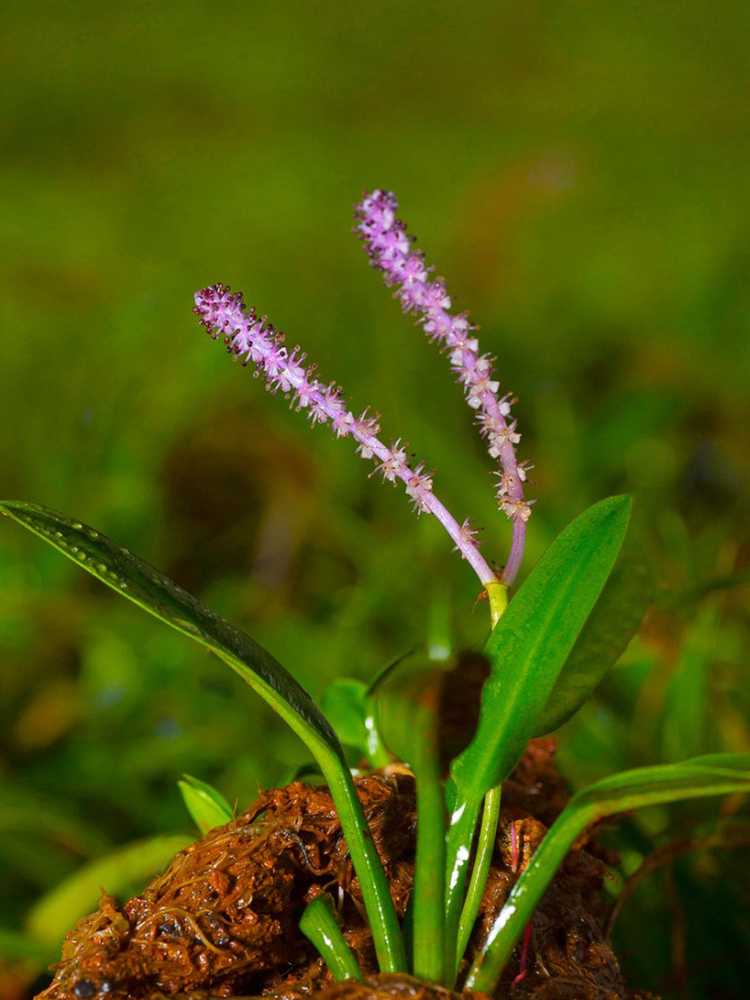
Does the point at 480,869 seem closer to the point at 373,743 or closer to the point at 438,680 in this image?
the point at 438,680

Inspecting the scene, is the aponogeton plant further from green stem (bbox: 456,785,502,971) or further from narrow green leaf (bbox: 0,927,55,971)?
narrow green leaf (bbox: 0,927,55,971)

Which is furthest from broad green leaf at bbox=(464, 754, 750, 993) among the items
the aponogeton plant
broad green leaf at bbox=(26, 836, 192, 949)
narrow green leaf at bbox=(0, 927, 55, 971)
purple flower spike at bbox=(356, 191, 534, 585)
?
narrow green leaf at bbox=(0, 927, 55, 971)

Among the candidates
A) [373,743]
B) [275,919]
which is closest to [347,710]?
[373,743]

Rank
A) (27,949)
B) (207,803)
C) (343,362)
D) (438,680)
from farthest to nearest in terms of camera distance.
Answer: (343,362)
(27,949)
(207,803)
(438,680)

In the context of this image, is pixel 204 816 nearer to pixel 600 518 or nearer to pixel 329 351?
pixel 600 518

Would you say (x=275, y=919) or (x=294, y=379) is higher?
(x=294, y=379)

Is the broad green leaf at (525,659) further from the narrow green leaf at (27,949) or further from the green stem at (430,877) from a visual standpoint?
the narrow green leaf at (27,949)
